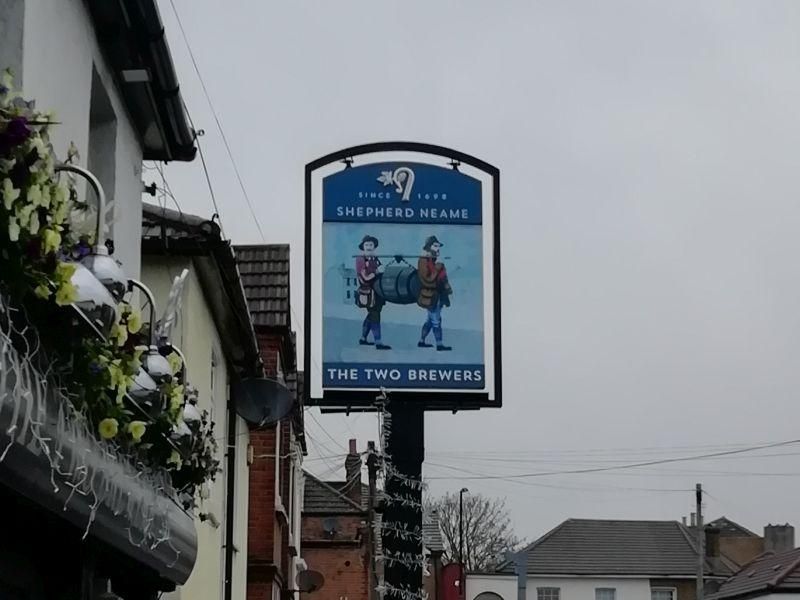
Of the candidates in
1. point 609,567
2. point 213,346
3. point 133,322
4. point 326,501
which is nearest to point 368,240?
point 213,346

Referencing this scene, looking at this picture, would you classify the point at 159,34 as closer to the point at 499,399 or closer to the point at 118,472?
the point at 118,472

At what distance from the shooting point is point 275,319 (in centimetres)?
1909

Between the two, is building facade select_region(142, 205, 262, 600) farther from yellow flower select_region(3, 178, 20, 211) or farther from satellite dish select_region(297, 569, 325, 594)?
Answer: satellite dish select_region(297, 569, 325, 594)

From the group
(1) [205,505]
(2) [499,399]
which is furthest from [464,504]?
(1) [205,505]

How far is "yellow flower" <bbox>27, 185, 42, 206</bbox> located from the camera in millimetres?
4668

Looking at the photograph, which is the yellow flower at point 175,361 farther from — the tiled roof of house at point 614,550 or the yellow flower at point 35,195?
the tiled roof of house at point 614,550

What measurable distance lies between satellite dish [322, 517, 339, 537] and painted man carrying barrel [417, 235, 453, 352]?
1597 cm

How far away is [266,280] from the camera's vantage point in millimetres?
19047

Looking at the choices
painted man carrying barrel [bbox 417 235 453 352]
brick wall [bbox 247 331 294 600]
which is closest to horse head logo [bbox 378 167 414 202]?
painted man carrying barrel [bbox 417 235 453 352]

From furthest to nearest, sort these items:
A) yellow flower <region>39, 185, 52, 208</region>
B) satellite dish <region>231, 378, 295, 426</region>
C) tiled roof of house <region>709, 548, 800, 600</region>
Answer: tiled roof of house <region>709, 548, 800, 600</region> → satellite dish <region>231, 378, 295, 426</region> → yellow flower <region>39, 185, 52, 208</region>

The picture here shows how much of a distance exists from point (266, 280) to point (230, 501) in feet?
14.2

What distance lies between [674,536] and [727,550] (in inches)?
289

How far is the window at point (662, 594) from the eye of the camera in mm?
65438

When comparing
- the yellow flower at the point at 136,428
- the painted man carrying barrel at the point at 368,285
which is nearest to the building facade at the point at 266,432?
the painted man carrying barrel at the point at 368,285
